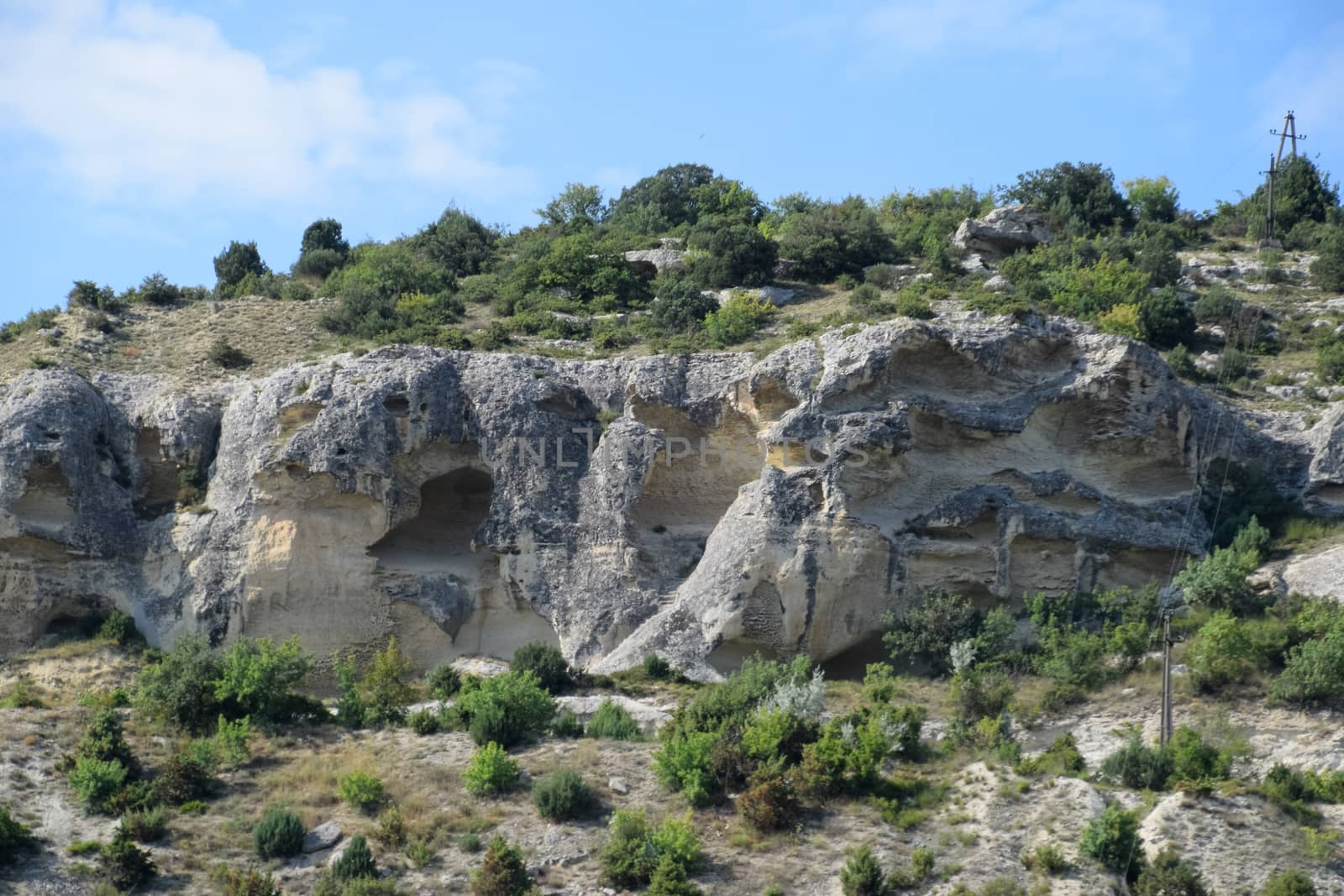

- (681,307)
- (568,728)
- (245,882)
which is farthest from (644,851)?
(681,307)

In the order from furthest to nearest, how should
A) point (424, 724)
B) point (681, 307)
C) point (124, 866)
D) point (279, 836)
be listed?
point (681, 307)
point (424, 724)
point (279, 836)
point (124, 866)

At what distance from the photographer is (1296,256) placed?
167ft

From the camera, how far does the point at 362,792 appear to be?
29.0 meters

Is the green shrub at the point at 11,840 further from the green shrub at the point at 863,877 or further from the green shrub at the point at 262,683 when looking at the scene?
the green shrub at the point at 863,877

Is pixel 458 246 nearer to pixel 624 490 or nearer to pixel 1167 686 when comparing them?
pixel 624 490

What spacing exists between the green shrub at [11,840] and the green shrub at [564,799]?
7.21m

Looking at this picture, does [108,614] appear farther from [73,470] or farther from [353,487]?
[353,487]

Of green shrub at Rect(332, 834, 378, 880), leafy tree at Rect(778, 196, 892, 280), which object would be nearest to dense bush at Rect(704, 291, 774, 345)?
leafy tree at Rect(778, 196, 892, 280)

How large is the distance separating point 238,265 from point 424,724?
26.4 m

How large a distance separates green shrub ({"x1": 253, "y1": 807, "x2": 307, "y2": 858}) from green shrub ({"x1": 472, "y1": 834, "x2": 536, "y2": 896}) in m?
2.88

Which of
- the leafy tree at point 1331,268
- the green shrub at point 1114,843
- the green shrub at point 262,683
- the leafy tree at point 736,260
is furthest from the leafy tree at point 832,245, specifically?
the green shrub at point 1114,843

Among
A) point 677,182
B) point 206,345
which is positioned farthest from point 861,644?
Answer: point 677,182

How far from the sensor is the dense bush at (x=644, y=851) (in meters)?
26.8

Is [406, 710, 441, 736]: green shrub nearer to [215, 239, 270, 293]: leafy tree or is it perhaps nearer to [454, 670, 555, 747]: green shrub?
[454, 670, 555, 747]: green shrub
